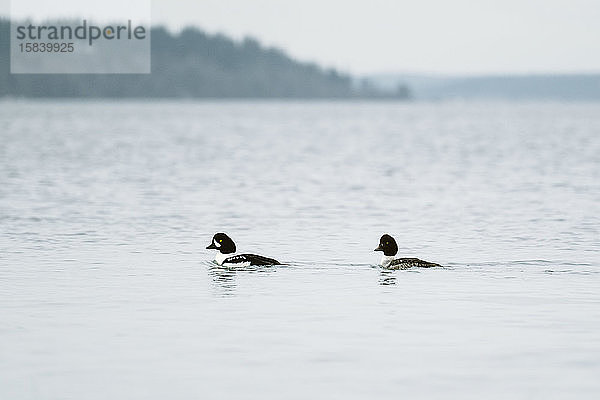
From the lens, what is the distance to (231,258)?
74.6 ft

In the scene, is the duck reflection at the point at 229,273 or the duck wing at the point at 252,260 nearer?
the duck reflection at the point at 229,273

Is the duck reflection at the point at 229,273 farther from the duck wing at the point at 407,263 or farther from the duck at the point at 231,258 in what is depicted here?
the duck wing at the point at 407,263

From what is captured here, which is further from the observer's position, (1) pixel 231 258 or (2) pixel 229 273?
(1) pixel 231 258

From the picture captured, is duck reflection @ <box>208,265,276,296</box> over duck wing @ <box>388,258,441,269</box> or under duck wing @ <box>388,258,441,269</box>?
under

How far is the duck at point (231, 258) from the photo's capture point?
22469 mm

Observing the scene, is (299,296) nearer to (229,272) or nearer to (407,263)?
(229,272)

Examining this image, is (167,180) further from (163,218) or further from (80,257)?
(80,257)

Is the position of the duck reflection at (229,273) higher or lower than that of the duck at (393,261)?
lower

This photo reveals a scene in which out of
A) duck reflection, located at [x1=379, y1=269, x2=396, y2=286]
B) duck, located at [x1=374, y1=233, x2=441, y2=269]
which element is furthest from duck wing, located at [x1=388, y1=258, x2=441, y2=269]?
duck reflection, located at [x1=379, y1=269, x2=396, y2=286]

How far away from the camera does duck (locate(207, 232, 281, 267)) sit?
73.7ft

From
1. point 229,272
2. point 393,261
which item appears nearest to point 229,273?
point 229,272

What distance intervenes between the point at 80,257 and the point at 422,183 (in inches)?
1045

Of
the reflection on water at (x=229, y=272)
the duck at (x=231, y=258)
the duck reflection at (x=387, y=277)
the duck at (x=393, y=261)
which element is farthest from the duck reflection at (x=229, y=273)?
the duck at (x=393, y=261)

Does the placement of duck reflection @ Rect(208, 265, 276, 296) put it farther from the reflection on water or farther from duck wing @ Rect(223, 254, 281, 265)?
duck wing @ Rect(223, 254, 281, 265)
